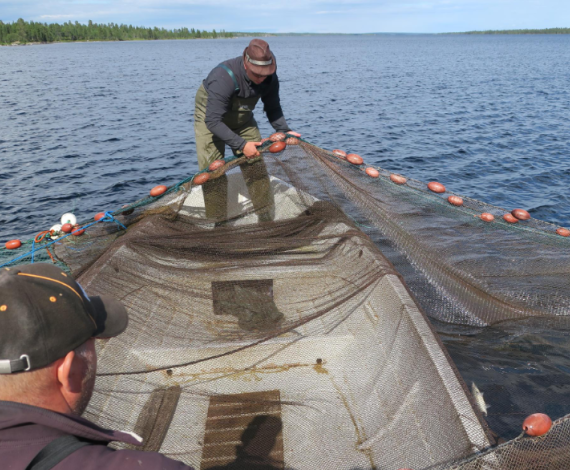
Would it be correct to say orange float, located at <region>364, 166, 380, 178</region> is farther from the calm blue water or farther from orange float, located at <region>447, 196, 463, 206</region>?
the calm blue water

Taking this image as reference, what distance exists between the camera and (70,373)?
4.37 ft

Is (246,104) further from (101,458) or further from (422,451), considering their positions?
(101,458)

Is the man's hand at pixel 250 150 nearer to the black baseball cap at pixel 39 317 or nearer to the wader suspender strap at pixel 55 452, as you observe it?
the black baseball cap at pixel 39 317

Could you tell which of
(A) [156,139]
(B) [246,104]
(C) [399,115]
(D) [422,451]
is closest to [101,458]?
(D) [422,451]

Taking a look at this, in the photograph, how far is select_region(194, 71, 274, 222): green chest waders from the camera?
4633 millimetres

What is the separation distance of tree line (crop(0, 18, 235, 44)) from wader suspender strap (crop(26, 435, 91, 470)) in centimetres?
14531

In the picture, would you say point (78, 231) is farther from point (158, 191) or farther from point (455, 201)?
point (455, 201)

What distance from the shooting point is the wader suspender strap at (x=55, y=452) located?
1.11m

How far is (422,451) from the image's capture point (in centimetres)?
277

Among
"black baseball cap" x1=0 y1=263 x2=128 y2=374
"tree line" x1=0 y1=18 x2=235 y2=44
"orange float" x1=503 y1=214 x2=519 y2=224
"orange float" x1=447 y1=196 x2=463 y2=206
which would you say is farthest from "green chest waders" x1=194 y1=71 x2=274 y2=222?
"tree line" x1=0 y1=18 x2=235 y2=44

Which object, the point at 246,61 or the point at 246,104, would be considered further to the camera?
the point at 246,104

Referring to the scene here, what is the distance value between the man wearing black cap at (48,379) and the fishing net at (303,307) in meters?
1.89

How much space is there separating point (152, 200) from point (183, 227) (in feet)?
1.27

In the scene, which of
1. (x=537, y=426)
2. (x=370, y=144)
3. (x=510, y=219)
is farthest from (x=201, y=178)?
(x=370, y=144)
